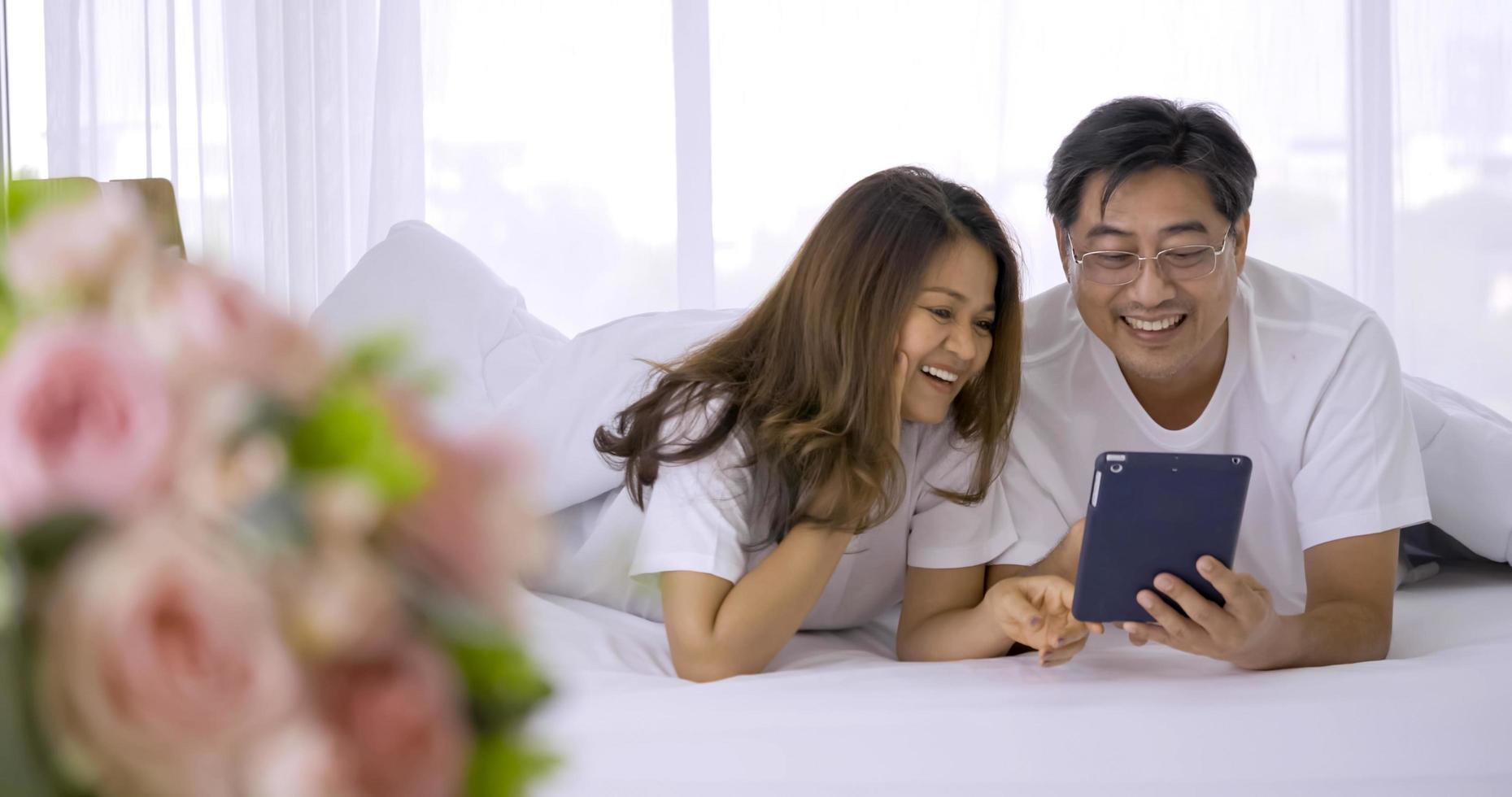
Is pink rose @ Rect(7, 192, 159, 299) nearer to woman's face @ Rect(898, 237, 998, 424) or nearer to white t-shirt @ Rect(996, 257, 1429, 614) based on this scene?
woman's face @ Rect(898, 237, 998, 424)

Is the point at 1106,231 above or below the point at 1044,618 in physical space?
above

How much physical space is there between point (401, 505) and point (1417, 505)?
5.14 ft

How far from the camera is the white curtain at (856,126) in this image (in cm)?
313

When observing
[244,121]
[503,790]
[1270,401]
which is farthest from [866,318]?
[244,121]

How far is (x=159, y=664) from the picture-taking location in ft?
0.88

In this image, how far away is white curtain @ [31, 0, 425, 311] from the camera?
2.39 meters

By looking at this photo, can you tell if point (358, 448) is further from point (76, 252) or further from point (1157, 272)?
point (1157, 272)

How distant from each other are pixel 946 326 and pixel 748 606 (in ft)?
1.36

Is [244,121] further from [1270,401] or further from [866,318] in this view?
[1270,401]

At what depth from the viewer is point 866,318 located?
5.10ft

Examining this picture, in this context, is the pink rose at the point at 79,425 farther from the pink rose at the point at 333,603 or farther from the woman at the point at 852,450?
the woman at the point at 852,450

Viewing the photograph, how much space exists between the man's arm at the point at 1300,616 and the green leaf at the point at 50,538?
1.19 meters

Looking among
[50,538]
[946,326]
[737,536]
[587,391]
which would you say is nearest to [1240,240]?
[946,326]

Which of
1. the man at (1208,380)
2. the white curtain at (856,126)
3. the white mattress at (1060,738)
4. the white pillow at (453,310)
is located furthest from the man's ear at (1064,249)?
the white curtain at (856,126)
